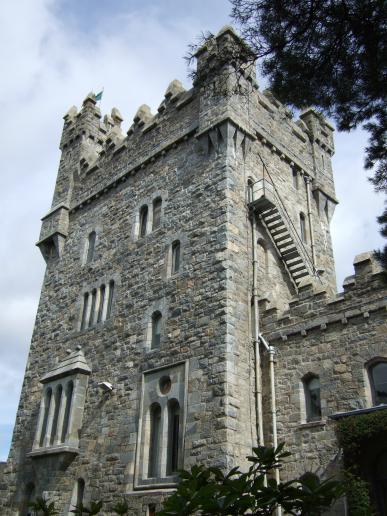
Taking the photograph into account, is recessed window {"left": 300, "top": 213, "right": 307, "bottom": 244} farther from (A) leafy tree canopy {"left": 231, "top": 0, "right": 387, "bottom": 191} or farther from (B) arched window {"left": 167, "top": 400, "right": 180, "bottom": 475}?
(A) leafy tree canopy {"left": 231, "top": 0, "right": 387, "bottom": 191}

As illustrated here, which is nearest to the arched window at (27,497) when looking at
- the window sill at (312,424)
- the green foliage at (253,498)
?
the window sill at (312,424)

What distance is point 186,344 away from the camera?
48.4ft

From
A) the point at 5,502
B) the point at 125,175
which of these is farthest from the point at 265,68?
the point at 5,502

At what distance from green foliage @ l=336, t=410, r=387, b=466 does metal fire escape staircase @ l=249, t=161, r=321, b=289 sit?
631 centimetres

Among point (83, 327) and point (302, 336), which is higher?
point (83, 327)

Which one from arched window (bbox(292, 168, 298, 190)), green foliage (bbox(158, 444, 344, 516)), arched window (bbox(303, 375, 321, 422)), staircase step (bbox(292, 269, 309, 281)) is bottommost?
green foliage (bbox(158, 444, 344, 516))

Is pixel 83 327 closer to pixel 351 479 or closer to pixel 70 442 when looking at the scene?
pixel 70 442

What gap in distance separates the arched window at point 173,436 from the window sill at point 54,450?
3894 millimetres

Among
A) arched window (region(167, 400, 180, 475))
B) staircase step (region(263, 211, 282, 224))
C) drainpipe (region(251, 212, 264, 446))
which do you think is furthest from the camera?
staircase step (region(263, 211, 282, 224))

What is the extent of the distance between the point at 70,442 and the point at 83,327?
4093 millimetres

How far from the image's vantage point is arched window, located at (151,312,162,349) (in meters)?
16.0

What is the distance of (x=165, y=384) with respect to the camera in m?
15.0

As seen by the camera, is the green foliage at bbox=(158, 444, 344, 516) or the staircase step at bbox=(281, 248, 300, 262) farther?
the staircase step at bbox=(281, 248, 300, 262)

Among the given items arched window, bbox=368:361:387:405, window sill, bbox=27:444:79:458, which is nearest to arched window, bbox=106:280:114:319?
window sill, bbox=27:444:79:458
